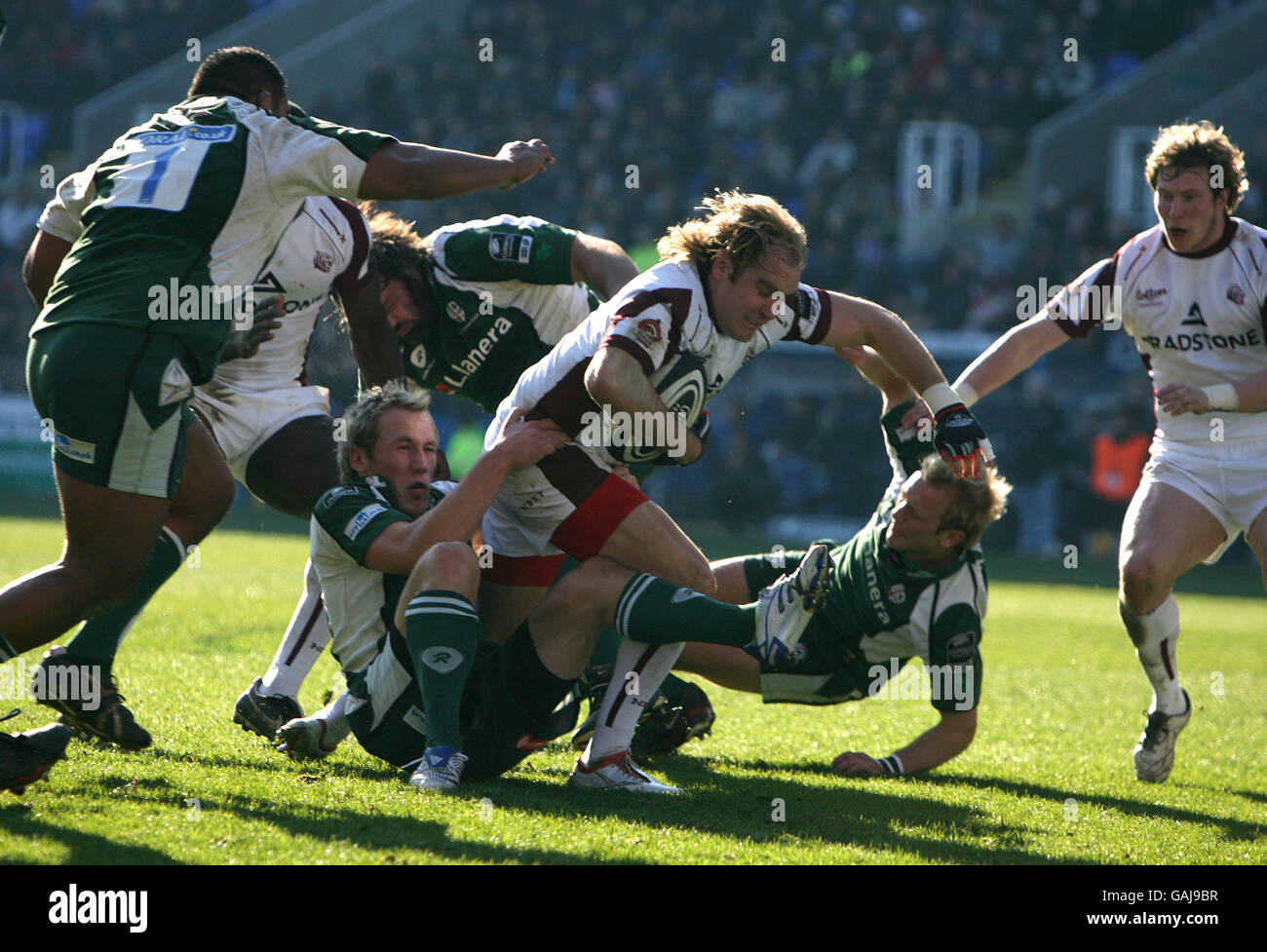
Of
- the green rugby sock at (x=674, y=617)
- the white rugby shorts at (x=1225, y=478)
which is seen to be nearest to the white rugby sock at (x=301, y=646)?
the green rugby sock at (x=674, y=617)

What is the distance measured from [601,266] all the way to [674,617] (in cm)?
170

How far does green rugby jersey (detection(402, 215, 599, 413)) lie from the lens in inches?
202

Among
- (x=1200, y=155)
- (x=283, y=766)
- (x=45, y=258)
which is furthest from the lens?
(x=1200, y=155)

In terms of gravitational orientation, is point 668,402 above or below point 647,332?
below

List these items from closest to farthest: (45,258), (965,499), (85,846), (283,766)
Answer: (85,846), (283,766), (45,258), (965,499)

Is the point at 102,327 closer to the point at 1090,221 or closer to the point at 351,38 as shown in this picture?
the point at 1090,221

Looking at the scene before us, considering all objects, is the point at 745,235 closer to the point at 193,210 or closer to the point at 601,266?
the point at 601,266

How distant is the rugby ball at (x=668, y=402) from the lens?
155 inches

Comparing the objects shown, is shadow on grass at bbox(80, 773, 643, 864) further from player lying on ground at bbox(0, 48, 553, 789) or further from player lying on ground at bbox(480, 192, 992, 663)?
player lying on ground at bbox(480, 192, 992, 663)

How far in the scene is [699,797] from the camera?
3977 millimetres

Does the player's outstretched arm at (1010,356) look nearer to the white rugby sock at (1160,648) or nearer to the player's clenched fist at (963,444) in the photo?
the player's clenched fist at (963,444)

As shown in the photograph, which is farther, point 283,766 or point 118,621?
point 118,621

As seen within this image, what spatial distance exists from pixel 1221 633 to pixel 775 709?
6022 mm

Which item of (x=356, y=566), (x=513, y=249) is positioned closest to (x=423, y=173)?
(x=356, y=566)
